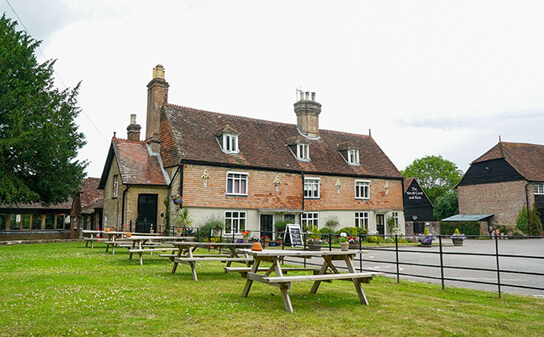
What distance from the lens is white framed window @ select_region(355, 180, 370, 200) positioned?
1242 inches

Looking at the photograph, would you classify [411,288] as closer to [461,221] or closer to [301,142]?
[301,142]

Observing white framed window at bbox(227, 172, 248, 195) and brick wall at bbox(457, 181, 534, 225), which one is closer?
white framed window at bbox(227, 172, 248, 195)

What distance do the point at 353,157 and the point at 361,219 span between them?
193 inches

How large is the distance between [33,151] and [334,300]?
2239 cm

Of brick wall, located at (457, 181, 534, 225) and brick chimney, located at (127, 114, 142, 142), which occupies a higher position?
brick chimney, located at (127, 114, 142, 142)

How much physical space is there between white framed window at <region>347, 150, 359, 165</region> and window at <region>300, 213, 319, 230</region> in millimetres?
5612

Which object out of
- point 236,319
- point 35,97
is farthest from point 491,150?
point 236,319

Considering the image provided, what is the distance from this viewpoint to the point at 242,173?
26156 mm

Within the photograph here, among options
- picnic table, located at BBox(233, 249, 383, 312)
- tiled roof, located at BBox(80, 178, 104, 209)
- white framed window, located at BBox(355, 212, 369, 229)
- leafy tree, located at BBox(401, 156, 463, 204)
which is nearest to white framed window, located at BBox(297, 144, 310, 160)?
white framed window, located at BBox(355, 212, 369, 229)

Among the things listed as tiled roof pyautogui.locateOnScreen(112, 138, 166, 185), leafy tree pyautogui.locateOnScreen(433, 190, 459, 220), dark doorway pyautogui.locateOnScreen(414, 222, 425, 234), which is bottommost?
dark doorway pyautogui.locateOnScreen(414, 222, 425, 234)

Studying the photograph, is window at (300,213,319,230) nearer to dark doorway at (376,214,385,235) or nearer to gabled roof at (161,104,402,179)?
gabled roof at (161,104,402,179)

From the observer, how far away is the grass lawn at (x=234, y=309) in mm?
5152

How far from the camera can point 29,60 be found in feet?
83.6

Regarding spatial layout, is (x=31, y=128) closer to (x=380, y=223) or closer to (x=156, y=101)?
(x=156, y=101)
